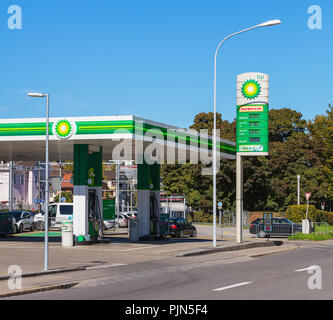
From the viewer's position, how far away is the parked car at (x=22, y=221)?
40.1m

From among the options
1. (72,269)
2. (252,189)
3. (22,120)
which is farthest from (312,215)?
(72,269)

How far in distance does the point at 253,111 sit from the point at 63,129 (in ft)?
33.8

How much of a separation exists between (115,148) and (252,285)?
54.6ft

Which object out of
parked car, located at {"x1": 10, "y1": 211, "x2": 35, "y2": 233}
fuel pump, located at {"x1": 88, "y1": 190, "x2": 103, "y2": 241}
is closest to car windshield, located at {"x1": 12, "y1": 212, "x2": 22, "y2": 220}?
parked car, located at {"x1": 10, "y1": 211, "x2": 35, "y2": 233}

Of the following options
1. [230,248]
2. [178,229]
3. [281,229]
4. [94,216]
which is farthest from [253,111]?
[281,229]

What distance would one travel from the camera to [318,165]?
67875mm

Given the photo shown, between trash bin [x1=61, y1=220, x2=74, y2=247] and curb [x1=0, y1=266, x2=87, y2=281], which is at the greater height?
trash bin [x1=61, y1=220, x2=74, y2=247]

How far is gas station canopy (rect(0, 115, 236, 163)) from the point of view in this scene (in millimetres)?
24797

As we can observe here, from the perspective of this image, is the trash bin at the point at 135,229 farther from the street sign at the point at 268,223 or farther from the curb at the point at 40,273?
the curb at the point at 40,273

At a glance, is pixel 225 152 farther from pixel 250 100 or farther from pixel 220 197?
pixel 220 197

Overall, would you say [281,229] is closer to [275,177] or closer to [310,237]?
[310,237]

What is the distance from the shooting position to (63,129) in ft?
84.5

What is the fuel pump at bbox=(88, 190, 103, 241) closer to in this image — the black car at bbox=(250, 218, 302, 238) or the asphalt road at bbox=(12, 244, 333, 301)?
the asphalt road at bbox=(12, 244, 333, 301)

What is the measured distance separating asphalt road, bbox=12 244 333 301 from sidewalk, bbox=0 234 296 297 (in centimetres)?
71
